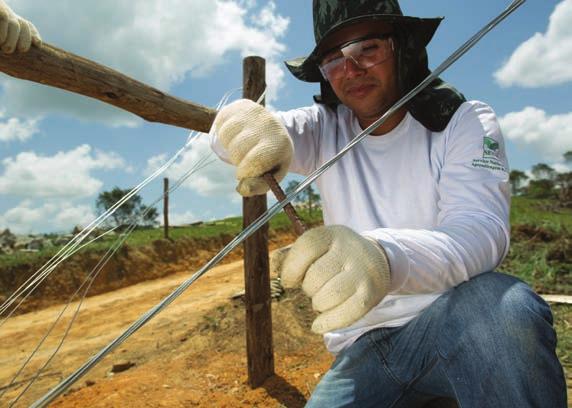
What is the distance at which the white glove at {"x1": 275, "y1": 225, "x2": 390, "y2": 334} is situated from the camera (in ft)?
3.56

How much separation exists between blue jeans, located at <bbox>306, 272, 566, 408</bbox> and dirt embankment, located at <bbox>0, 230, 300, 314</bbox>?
673 centimetres

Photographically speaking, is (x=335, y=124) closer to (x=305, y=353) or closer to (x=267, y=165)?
(x=267, y=165)

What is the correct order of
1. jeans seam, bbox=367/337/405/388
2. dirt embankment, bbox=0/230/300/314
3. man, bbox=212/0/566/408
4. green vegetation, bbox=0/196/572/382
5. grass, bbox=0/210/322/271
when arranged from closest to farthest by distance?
man, bbox=212/0/566/408 < jeans seam, bbox=367/337/405/388 < green vegetation, bbox=0/196/572/382 < dirt embankment, bbox=0/230/300/314 < grass, bbox=0/210/322/271

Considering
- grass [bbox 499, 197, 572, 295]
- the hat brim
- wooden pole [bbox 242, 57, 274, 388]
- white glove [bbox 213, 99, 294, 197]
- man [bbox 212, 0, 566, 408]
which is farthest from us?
grass [bbox 499, 197, 572, 295]

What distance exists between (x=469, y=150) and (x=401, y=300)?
0.65m

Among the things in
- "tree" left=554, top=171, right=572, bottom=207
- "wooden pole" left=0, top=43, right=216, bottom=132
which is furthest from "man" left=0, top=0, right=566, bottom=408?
"tree" left=554, top=171, right=572, bottom=207

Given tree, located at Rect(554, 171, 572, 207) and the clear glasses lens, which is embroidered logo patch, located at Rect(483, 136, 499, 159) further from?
tree, located at Rect(554, 171, 572, 207)

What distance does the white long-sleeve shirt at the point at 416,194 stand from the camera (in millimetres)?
1279

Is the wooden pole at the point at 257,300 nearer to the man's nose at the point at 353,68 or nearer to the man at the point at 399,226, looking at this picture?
the man at the point at 399,226

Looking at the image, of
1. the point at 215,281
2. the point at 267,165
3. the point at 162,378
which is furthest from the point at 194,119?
the point at 215,281

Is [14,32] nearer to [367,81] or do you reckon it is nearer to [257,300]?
[367,81]

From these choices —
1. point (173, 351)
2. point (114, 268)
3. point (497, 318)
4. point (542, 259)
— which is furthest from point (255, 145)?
point (114, 268)

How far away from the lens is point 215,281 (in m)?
8.68

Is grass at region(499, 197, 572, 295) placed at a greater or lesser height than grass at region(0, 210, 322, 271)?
lesser
